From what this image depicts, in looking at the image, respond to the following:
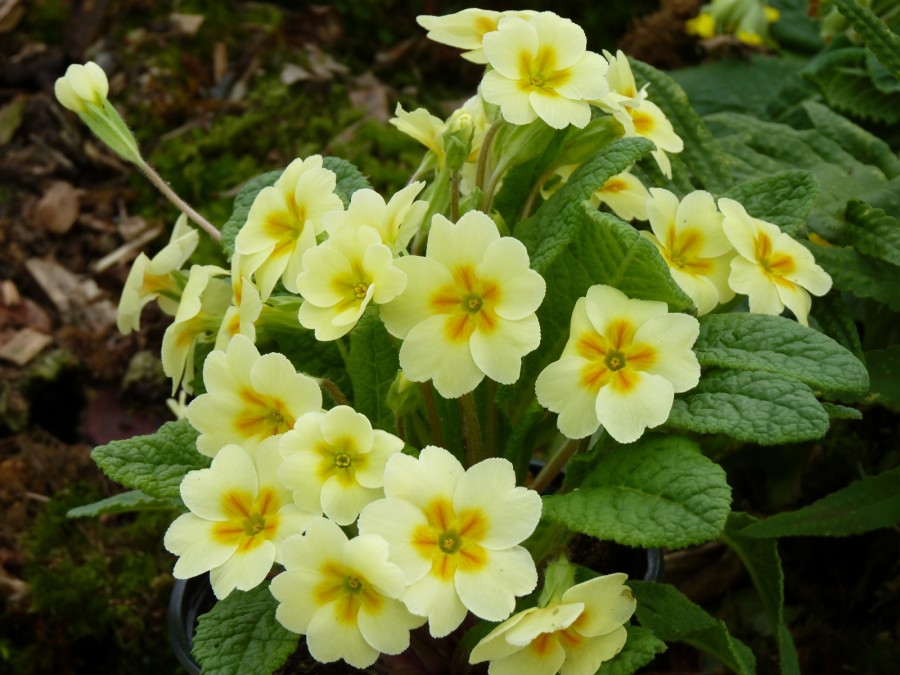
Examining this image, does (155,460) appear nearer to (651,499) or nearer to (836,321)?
(651,499)

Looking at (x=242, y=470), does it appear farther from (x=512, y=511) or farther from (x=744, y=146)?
(x=744, y=146)

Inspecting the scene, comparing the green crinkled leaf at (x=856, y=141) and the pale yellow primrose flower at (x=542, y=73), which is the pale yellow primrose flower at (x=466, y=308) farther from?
the green crinkled leaf at (x=856, y=141)

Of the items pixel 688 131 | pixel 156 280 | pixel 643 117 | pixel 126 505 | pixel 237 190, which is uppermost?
pixel 643 117

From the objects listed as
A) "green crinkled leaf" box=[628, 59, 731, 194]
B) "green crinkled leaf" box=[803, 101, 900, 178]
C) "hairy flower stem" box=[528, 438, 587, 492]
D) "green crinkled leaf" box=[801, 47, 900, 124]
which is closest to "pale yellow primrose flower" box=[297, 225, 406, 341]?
"hairy flower stem" box=[528, 438, 587, 492]

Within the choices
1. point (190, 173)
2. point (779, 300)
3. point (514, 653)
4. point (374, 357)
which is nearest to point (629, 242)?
point (779, 300)

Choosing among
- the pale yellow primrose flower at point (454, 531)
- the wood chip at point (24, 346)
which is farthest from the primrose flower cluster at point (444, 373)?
the wood chip at point (24, 346)

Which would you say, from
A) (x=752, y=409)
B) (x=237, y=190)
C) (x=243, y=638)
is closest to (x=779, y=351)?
(x=752, y=409)
